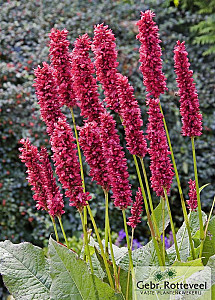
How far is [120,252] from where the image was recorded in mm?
1190

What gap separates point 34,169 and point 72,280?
0.24 metres

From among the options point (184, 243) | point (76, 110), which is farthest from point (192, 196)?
point (76, 110)

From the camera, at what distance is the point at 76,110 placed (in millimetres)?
3576

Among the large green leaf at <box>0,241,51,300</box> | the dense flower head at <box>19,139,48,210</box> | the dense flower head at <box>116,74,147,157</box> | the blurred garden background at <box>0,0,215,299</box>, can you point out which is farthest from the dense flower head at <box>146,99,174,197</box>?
the blurred garden background at <box>0,0,215,299</box>

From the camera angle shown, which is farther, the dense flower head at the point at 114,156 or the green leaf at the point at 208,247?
the green leaf at the point at 208,247

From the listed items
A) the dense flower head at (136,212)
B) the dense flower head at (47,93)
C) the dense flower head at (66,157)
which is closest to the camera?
the dense flower head at (66,157)

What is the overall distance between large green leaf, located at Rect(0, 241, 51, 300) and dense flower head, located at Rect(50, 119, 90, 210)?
28 centimetres

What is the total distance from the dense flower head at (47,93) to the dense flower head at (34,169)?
0.19ft

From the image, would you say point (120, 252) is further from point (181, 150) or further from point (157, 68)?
point (181, 150)

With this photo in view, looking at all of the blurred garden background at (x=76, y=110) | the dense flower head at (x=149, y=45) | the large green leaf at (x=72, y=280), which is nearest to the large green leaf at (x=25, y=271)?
the large green leaf at (x=72, y=280)

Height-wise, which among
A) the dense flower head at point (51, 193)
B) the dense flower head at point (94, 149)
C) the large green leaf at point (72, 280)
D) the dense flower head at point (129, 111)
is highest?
the dense flower head at point (129, 111)

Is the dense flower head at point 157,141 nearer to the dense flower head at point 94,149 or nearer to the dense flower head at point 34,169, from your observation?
the dense flower head at point 94,149

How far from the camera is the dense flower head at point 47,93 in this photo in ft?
2.94

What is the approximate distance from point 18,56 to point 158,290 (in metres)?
3.14
